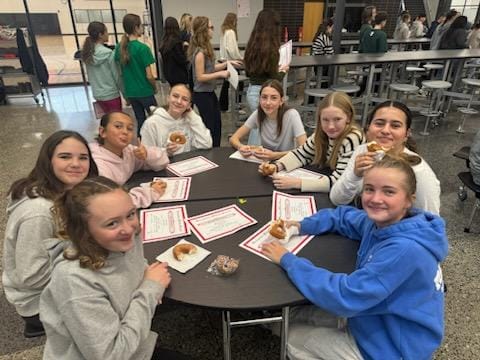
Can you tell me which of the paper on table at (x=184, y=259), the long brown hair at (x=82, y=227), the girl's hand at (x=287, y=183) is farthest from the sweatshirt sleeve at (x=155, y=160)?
the long brown hair at (x=82, y=227)

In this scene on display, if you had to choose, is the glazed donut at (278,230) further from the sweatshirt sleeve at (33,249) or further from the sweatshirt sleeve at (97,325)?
the sweatshirt sleeve at (33,249)

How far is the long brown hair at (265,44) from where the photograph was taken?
3756 mm

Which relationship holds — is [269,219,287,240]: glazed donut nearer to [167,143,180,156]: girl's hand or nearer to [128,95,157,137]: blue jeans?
[167,143,180,156]: girl's hand

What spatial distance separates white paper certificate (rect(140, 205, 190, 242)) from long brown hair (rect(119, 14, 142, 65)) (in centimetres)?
288

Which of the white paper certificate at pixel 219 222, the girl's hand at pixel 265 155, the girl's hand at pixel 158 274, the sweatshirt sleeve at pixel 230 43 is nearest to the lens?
the girl's hand at pixel 158 274

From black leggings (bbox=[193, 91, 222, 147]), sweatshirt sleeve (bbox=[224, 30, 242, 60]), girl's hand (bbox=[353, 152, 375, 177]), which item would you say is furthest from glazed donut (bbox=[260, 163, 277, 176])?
sweatshirt sleeve (bbox=[224, 30, 242, 60])

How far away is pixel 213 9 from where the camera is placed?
28.3ft

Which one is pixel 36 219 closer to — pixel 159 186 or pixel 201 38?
pixel 159 186

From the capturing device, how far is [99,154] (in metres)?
2.06

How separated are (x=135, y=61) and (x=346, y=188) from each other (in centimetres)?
327

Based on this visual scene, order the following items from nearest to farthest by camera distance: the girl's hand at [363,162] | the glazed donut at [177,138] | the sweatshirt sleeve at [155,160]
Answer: the girl's hand at [363,162], the sweatshirt sleeve at [155,160], the glazed donut at [177,138]

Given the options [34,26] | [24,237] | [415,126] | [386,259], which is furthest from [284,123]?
[34,26]

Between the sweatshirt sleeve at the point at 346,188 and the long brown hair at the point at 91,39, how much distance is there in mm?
3707

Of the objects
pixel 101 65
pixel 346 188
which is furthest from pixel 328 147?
pixel 101 65
